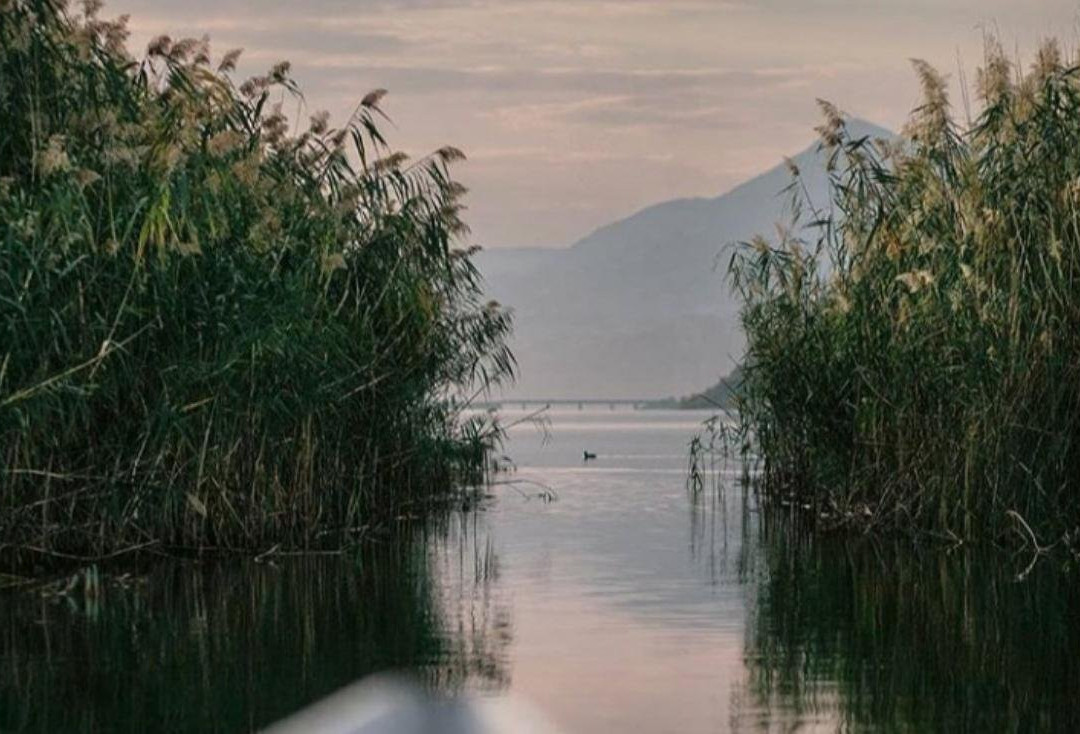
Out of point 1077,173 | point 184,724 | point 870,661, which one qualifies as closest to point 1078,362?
point 1077,173

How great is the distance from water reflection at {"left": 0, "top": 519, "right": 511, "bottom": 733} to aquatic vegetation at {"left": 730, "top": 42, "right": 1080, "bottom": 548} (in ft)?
10.6

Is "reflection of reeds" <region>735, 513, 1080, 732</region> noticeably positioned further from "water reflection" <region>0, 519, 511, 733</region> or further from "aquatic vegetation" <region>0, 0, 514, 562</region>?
"aquatic vegetation" <region>0, 0, 514, 562</region>

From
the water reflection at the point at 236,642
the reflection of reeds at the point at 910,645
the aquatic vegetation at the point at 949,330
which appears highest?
the aquatic vegetation at the point at 949,330

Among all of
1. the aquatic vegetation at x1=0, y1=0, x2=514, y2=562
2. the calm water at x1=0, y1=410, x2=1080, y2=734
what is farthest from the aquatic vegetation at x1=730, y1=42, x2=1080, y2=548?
the aquatic vegetation at x1=0, y1=0, x2=514, y2=562

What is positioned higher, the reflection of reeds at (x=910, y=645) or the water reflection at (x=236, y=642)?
the water reflection at (x=236, y=642)

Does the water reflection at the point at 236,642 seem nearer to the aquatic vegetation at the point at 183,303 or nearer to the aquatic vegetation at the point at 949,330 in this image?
the aquatic vegetation at the point at 183,303

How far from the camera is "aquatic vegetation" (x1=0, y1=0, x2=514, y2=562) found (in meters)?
9.90

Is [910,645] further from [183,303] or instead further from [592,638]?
[183,303]

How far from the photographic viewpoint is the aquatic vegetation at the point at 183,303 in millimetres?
9898

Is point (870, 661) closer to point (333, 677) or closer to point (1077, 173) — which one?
point (333, 677)

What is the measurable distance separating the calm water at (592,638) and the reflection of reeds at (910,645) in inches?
0.9

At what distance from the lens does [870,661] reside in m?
7.43

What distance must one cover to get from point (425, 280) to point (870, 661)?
753 cm

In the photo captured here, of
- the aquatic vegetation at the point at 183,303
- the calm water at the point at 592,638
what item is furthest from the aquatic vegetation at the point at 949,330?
the aquatic vegetation at the point at 183,303
